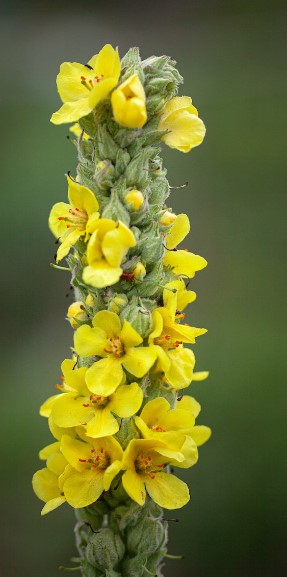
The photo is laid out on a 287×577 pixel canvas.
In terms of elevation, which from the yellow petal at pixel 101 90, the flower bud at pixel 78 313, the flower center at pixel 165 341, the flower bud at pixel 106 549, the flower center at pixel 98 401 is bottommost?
the flower bud at pixel 106 549

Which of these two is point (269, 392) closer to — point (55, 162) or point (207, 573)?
point (207, 573)

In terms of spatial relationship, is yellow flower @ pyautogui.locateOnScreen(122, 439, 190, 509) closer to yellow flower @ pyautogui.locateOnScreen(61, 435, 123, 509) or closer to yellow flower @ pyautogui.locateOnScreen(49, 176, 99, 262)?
yellow flower @ pyautogui.locateOnScreen(61, 435, 123, 509)

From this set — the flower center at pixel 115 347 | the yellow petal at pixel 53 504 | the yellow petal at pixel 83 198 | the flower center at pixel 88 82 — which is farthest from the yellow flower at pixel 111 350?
the flower center at pixel 88 82

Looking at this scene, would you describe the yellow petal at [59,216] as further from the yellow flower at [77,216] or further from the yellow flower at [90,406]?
the yellow flower at [90,406]

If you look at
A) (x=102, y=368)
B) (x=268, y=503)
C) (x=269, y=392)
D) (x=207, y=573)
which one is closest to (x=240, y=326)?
(x=269, y=392)

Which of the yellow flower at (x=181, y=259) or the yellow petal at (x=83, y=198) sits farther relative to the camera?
the yellow flower at (x=181, y=259)

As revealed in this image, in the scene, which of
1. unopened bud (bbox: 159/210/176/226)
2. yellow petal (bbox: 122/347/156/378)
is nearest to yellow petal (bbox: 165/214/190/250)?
unopened bud (bbox: 159/210/176/226)

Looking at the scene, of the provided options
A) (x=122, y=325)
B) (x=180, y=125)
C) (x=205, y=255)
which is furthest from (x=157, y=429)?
(x=205, y=255)
